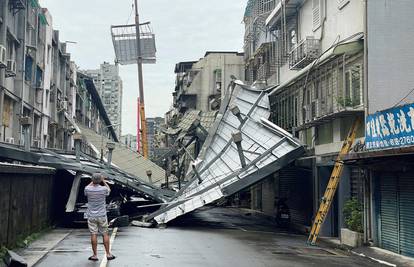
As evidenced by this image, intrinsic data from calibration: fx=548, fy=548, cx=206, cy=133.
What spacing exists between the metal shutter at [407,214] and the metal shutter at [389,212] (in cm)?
29

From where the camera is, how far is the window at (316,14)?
73.0 ft

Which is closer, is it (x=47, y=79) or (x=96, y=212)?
(x=96, y=212)

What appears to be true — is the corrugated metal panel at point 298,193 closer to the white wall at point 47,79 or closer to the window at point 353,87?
the window at point 353,87

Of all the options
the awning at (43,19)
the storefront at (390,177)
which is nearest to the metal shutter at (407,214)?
the storefront at (390,177)

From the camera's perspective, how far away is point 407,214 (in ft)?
48.1

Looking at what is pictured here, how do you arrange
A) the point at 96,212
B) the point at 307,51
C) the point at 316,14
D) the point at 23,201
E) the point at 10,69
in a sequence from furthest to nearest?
1. the point at 10,69
2. the point at 316,14
3. the point at 307,51
4. the point at 23,201
5. the point at 96,212

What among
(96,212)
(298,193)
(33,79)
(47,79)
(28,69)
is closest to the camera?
(96,212)

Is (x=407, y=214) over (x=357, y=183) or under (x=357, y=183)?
under

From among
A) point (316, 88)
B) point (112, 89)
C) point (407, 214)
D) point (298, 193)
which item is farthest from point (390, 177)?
point (112, 89)

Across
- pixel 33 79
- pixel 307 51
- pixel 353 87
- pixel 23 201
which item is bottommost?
pixel 23 201

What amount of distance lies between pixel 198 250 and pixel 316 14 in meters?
12.6

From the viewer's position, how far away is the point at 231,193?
2084cm

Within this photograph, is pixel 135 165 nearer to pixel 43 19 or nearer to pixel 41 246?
pixel 43 19

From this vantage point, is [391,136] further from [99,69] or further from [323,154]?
[99,69]
